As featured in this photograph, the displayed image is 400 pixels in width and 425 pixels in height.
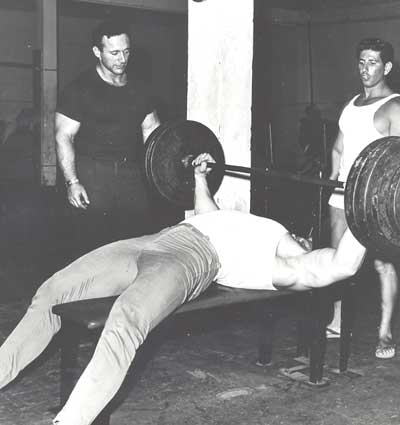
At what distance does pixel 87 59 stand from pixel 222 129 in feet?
30.2

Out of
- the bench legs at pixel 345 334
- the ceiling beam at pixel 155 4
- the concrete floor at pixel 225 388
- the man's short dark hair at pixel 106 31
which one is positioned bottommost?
the concrete floor at pixel 225 388

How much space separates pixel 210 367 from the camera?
2.66 m

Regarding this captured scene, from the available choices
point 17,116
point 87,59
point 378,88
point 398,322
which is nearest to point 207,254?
point 378,88

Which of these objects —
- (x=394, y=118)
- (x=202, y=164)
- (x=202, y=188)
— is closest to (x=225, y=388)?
(x=202, y=188)

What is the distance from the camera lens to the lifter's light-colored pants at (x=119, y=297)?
1834 mm

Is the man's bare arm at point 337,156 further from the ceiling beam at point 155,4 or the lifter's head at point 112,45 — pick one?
the ceiling beam at point 155,4

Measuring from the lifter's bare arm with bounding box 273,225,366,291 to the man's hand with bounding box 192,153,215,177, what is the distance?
0.76 meters

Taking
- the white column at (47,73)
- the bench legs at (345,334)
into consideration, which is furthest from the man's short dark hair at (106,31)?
the white column at (47,73)

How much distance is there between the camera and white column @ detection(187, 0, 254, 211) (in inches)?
129

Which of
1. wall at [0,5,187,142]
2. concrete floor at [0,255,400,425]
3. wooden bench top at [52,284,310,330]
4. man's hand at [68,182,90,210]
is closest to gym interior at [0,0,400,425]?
concrete floor at [0,255,400,425]

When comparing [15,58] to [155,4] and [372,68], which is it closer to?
[155,4]

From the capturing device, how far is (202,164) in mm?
2959

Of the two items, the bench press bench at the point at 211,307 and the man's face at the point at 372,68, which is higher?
the man's face at the point at 372,68

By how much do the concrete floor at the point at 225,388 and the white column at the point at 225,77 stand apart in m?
0.83
